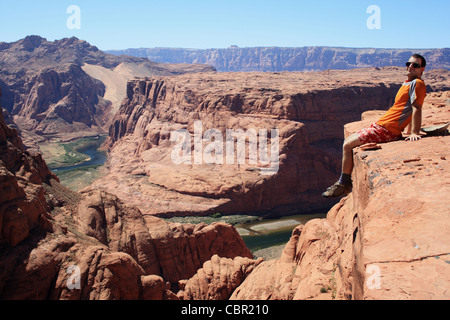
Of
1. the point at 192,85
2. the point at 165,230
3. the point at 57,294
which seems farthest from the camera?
the point at 192,85

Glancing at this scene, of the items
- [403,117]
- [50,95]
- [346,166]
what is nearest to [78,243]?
[346,166]

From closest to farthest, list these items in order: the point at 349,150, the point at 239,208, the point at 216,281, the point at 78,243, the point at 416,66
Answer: the point at 416,66 < the point at 349,150 < the point at 78,243 < the point at 216,281 < the point at 239,208

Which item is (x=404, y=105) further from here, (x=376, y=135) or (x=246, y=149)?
(x=246, y=149)

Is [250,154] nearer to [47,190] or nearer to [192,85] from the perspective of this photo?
[192,85]

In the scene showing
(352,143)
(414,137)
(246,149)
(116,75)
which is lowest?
(246,149)

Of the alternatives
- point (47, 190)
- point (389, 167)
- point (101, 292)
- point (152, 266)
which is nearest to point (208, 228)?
point (152, 266)

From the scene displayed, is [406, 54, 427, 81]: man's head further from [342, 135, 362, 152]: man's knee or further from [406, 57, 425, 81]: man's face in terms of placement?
[342, 135, 362, 152]: man's knee

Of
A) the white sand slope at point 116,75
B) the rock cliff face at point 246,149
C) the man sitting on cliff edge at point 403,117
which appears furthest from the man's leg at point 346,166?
the white sand slope at point 116,75
